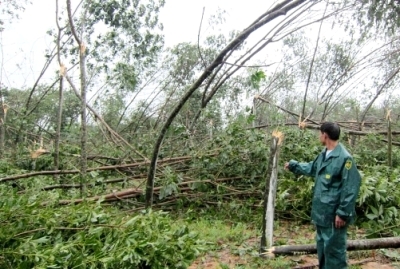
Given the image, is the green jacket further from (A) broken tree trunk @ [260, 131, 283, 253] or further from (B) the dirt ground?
(B) the dirt ground

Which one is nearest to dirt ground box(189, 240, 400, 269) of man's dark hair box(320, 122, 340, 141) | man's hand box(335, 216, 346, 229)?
man's hand box(335, 216, 346, 229)

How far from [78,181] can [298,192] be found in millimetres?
3294

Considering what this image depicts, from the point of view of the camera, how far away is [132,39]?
1455 cm

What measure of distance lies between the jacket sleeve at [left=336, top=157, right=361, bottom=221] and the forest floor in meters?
0.92

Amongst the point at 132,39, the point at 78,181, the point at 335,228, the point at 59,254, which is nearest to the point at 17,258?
the point at 59,254

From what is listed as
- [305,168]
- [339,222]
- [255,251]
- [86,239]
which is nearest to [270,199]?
[305,168]

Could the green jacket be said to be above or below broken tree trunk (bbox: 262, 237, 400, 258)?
above

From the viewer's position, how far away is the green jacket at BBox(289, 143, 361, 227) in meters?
3.06

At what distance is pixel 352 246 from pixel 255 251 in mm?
1153

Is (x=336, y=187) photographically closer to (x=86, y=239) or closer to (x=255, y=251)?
(x=255, y=251)

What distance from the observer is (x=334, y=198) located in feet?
10.5

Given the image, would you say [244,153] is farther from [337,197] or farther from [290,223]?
[337,197]

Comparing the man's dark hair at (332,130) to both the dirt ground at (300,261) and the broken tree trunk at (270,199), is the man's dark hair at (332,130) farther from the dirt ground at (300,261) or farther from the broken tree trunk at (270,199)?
the dirt ground at (300,261)

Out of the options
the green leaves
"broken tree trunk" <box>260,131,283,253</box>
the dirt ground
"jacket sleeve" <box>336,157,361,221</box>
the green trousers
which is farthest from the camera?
"broken tree trunk" <box>260,131,283,253</box>
